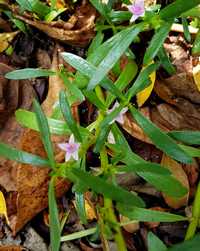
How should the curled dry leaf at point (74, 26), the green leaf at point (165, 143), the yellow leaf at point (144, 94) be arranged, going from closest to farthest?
1. the green leaf at point (165, 143)
2. the yellow leaf at point (144, 94)
3. the curled dry leaf at point (74, 26)

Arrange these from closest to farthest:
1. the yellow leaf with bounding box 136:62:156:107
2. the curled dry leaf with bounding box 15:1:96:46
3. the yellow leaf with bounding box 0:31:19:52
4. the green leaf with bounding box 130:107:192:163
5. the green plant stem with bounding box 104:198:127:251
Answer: the green leaf with bounding box 130:107:192:163
the green plant stem with bounding box 104:198:127:251
the yellow leaf with bounding box 136:62:156:107
the curled dry leaf with bounding box 15:1:96:46
the yellow leaf with bounding box 0:31:19:52

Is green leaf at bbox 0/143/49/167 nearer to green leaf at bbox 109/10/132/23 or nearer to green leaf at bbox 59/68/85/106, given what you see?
green leaf at bbox 59/68/85/106

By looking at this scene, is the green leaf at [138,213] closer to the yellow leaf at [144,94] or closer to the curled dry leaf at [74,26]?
the yellow leaf at [144,94]

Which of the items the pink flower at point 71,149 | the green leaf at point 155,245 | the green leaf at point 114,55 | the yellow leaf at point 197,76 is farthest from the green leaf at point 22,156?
the yellow leaf at point 197,76

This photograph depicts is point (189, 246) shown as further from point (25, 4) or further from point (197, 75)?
point (25, 4)

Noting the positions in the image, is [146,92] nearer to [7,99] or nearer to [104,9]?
[104,9]

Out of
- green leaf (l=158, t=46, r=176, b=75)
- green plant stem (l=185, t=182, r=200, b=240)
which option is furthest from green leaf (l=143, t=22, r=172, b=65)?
green plant stem (l=185, t=182, r=200, b=240)
